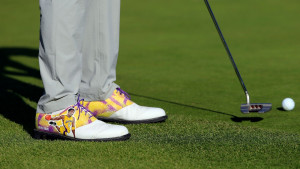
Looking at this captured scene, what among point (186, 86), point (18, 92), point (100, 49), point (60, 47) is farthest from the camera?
point (186, 86)

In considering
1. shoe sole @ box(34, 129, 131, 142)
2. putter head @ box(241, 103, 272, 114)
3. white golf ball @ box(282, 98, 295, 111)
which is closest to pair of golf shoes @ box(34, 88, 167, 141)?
shoe sole @ box(34, 129, 131, 142)

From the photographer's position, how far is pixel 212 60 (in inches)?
201

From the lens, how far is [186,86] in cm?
413

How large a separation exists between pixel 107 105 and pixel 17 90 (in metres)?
1.20

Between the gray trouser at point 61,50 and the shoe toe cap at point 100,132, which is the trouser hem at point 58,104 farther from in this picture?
the shoe toe cap at point 100,132

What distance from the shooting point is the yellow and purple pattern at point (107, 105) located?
305 cm

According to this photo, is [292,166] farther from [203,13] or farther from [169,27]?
[203,13]

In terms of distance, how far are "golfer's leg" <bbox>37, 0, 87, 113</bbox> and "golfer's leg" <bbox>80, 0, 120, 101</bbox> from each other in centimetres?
31

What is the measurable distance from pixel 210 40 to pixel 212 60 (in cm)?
107

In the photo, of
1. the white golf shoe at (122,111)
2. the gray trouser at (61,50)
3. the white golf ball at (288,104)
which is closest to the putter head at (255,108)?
the white golf ball at (288,104)

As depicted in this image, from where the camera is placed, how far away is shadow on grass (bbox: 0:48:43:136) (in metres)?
3.22

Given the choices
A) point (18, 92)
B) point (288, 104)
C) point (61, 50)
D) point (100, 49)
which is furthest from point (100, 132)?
point (18, 92)

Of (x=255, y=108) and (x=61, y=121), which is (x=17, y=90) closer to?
(x=61, y=121)

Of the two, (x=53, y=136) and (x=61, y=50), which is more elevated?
(x=61, y=50)
